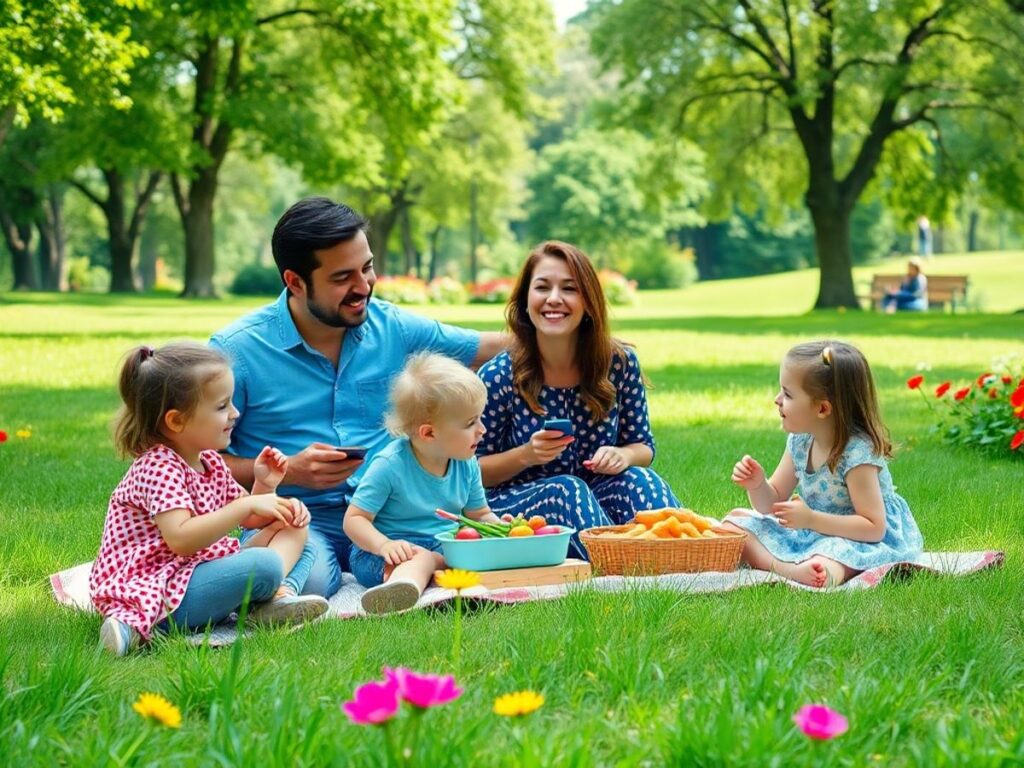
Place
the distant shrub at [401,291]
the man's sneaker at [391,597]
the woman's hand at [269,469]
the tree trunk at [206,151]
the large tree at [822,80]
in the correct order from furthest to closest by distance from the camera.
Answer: the distant shrub at [401,291], the tree trunk at [206,151], the large tree at [822,80], the woman's hand at [269,469], the man's sneaker at [391,597]

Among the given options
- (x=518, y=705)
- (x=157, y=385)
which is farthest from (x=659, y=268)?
(x=518, y=705)

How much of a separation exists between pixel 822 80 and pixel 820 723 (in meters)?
26.5

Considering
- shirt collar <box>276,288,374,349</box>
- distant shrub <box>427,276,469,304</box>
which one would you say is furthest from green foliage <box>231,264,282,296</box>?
shirt collar <box>276,288,374,349</box>

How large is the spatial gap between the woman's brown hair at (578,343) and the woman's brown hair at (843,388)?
0.79 meters

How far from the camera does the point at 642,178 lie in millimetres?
30125

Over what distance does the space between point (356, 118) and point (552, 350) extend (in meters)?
28.8

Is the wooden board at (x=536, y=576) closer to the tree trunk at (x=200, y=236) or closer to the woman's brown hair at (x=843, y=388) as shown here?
the woman's brown hair at (x=843, y=388)

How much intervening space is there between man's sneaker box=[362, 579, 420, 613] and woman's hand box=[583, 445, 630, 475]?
1185 millimetres

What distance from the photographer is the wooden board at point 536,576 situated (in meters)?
4.64

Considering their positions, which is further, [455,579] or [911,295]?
[911,295]

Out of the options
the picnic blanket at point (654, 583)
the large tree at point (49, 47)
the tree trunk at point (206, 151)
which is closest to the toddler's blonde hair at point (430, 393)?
the picnic blanket at point (654, 583)

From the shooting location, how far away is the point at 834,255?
2973 cm

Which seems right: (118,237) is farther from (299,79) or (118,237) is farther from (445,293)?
(299,79)

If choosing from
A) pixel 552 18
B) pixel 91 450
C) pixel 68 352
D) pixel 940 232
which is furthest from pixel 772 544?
pixel 940 232
